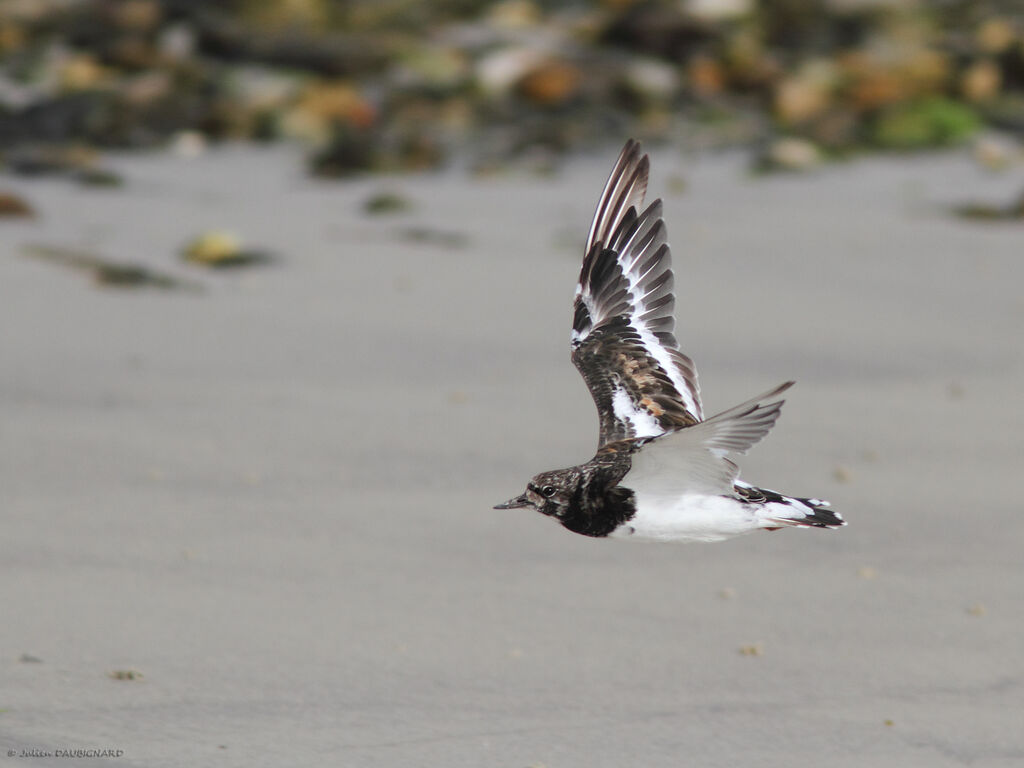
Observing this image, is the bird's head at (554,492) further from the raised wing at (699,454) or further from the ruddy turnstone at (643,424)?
the raised wing at (699,454)

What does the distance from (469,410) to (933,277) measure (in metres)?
2.56

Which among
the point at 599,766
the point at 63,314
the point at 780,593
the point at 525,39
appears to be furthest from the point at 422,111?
the point at 599,766

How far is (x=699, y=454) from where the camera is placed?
10.8 feet

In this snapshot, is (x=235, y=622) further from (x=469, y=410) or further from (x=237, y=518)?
(x=469, y=410)

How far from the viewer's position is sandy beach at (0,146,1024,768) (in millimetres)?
3270

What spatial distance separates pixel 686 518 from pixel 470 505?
4.00ft

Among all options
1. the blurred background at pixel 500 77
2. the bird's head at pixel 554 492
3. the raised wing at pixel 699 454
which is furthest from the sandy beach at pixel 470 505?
the blurred background at pixel 500 77

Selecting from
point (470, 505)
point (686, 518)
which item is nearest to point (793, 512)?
point (686, 518)

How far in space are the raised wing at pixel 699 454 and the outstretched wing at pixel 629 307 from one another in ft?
1.47

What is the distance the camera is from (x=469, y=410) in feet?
17.3

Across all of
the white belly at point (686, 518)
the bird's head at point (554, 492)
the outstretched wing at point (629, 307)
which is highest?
the outstretched wing at point (629, 307)

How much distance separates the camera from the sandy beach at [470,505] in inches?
129

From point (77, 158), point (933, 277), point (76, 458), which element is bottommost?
point (76, 458)

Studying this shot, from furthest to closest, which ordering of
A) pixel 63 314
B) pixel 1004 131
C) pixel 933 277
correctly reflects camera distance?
pixel 1004 131
pixel 933 277
pixel 63 314
